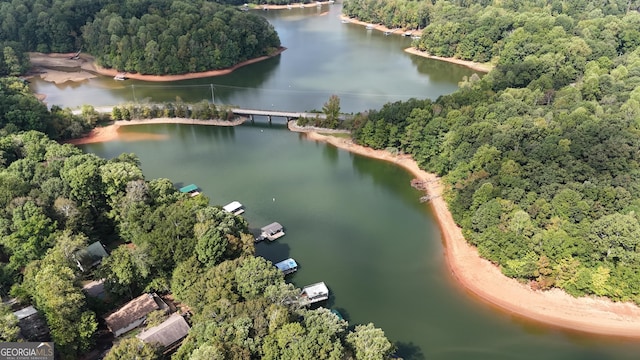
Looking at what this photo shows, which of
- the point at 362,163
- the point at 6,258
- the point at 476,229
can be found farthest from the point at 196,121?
the point at 476,229

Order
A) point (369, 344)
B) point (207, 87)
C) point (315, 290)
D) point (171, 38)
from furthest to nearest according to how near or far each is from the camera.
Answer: point (171, 38) → point (207, 87) → point (315, 290) → point (369, 344)

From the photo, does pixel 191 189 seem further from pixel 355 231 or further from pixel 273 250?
pixel 355 231

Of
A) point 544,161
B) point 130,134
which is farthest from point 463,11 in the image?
point 130,134

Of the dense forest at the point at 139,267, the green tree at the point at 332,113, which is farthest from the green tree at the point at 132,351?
the green tree at the point at 332,113

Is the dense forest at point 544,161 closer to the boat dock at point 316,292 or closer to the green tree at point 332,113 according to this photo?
the green tree at point 332,113

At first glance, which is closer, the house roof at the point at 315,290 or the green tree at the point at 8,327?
the green tree at the point at 8,327

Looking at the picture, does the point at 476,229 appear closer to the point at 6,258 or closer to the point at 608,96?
the point at 608,96
